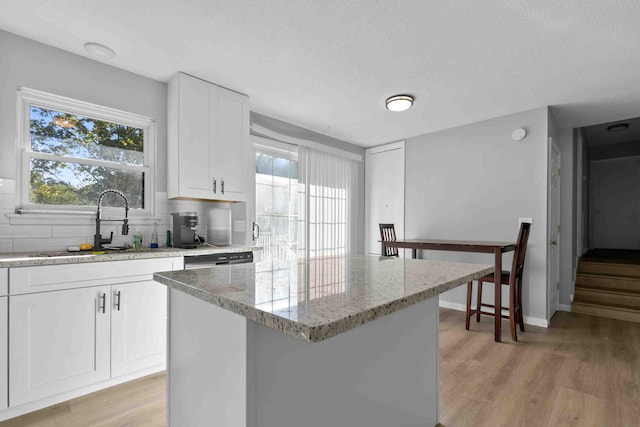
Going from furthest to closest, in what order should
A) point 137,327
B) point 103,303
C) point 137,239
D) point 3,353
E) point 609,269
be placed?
1. point 609,269
2. point 137,239
3. point 137,327
4. point 103,303
5. point 3,353

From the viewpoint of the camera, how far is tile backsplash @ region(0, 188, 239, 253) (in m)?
2.19

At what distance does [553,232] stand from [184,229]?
4069mm

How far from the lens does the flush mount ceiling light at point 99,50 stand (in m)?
2.32

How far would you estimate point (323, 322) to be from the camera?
62cm

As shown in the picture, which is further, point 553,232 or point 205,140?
A: point 553,232

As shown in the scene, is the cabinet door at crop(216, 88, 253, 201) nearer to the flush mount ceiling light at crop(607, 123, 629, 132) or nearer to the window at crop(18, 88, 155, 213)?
the window at crop(18, 88, 155, 213)

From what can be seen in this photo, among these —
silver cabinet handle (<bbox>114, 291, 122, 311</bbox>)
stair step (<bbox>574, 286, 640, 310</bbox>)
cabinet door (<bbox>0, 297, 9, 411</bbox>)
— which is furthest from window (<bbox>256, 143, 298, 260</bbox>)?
stair step (<bbox>574, 286, 640, 310</bbox>)

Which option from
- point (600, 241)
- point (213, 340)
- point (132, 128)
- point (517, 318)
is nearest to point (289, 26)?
point (132, 128)

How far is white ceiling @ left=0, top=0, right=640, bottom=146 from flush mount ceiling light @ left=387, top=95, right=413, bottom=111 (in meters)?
0.09

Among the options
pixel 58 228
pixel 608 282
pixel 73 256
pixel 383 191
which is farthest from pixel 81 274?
pixel 608 282

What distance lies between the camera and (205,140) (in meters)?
2.94

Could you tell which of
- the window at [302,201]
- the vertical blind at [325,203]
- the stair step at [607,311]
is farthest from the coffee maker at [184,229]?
the stair step at [607,311]

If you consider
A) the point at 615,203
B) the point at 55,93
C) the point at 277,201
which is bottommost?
the point at 277,201

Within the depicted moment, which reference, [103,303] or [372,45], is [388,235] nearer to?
[372,45]
